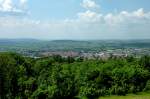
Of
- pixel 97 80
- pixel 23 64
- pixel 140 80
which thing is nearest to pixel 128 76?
pixel 140 80

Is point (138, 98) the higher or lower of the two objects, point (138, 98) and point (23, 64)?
the lower

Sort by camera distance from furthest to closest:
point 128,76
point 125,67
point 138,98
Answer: point 125,67
point 128,76
point 138,98

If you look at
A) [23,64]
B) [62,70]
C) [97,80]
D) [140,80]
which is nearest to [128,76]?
[140,80]

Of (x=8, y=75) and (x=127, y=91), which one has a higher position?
(x=8, y=75)

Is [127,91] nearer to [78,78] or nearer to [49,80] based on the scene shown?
[78,78]

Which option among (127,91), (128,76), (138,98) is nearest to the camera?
(138,98)

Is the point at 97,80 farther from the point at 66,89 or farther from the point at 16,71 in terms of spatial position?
the point at 16,71

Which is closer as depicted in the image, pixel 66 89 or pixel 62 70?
pixel 66 89
